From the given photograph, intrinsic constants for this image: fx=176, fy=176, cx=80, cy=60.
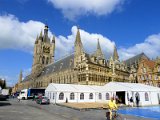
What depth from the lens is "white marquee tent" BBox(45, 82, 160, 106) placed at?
122 ft

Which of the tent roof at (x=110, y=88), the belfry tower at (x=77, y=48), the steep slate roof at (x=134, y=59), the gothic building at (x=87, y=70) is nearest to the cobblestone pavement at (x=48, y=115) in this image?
the tent roof at (x=110, y=88)

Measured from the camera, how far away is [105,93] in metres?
42.6

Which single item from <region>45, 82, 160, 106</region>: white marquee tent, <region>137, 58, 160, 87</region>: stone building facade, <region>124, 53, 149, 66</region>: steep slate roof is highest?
<region>124, 53, 149, 66</region>: steep slate roof

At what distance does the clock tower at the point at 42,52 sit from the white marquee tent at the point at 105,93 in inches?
2225

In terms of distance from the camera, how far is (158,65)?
57781mm

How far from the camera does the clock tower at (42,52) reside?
10297cm

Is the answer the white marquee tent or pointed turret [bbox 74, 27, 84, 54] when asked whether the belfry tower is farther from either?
the white marquee tent

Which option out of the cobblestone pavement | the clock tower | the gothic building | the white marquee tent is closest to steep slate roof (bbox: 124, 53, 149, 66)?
the gothic building

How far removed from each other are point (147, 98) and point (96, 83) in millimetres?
20104

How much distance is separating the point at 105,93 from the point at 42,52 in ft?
230

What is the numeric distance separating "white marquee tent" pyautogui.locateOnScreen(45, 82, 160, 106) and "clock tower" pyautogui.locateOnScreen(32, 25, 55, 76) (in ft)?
185

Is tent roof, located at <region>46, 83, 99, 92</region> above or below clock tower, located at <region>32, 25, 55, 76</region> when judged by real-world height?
below

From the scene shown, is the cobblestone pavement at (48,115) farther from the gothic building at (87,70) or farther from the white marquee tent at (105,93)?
the gothic building at (87,70)

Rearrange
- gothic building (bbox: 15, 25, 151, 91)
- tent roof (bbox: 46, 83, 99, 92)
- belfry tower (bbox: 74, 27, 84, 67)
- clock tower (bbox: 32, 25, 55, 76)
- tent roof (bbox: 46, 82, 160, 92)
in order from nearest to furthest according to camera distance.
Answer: tent roof (bbox: 46, 82, 160, 92), tent roof (bbox: 46, 83, 99, 92), gothic building (bbox: 15, 25, 151, 91), belfry tower (bbox: 74, 27, 84, 67), clock tower (bbox: 32, 25, 55, 76)
